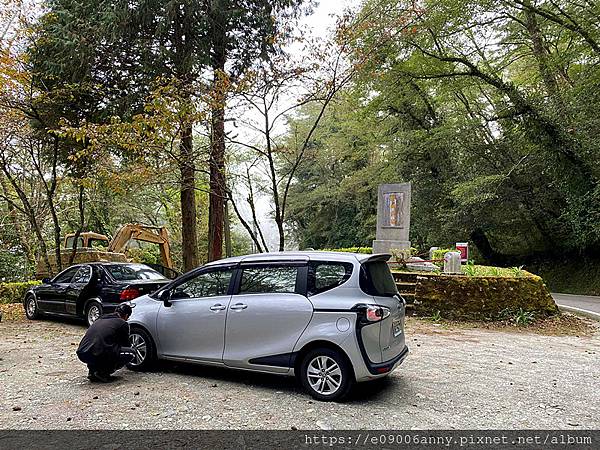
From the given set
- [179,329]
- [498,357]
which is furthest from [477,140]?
[179,329]

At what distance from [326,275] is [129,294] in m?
5.01

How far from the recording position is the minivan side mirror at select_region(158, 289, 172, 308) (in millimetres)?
5738

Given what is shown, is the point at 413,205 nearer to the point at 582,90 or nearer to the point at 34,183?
the point at 582,90

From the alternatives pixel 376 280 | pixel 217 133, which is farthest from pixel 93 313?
pixel 376 280

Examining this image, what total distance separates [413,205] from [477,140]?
15.1ft

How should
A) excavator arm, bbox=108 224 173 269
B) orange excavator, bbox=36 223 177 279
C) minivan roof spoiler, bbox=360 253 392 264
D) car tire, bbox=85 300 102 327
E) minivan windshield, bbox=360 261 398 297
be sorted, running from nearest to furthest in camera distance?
minivan windshield, bbox=360 261 398 297
minivan roof spoiler, bbox=360 253 392 264
car tire, bbox=85 300 102 327
orange excavator, bbox=36 223 177 279
excavator arm, bbox=108 224 173 269

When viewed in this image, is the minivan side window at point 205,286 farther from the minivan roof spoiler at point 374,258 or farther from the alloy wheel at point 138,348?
the minivan roof spoiler at point 374,258

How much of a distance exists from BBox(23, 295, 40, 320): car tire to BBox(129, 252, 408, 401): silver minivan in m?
6.00

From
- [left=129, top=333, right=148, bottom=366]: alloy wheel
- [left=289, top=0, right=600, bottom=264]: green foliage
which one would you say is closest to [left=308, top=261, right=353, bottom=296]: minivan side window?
[left=129, top=333, right=148, bottom=366]: alloy wheel

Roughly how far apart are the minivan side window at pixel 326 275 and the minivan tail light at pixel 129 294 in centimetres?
475

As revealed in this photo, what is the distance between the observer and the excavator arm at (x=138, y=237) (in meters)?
16.0

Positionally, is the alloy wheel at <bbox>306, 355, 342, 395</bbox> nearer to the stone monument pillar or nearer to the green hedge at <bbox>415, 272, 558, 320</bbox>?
the green hedge at <bbox>415, 272, 558, 320</bbox>

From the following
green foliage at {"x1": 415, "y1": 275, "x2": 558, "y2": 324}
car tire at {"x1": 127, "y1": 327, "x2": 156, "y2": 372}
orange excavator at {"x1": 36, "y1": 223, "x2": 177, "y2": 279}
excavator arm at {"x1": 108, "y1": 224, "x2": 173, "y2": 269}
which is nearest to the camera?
car tire at {"x1": 127, "y1": 327, "x2": 156, "y2": 372}

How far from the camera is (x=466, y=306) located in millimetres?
9992
